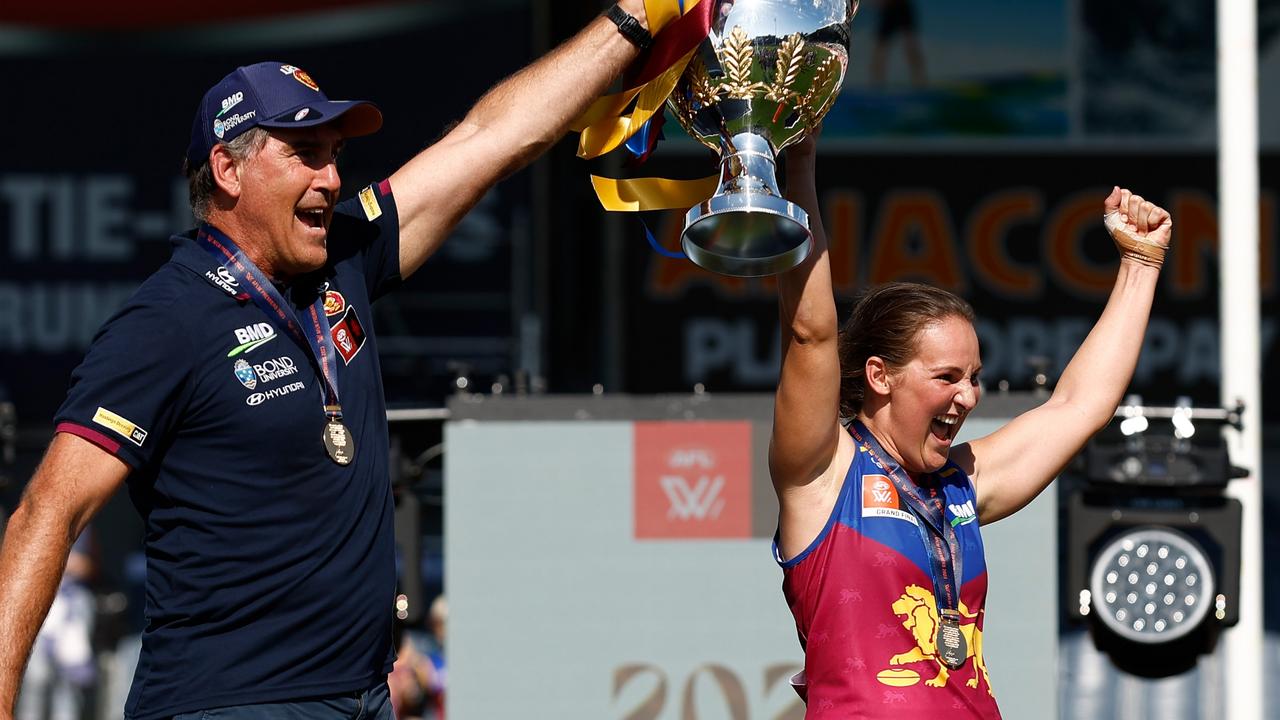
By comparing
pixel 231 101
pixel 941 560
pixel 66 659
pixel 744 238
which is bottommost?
pixel 66 659

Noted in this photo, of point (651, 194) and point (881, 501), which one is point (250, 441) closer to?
point (651, 194)

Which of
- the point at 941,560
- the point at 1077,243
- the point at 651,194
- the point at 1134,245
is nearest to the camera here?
the point at 941,560

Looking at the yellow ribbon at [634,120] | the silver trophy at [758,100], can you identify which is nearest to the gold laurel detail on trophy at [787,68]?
the silver trophy at [758,100]

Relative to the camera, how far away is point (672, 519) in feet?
15.3

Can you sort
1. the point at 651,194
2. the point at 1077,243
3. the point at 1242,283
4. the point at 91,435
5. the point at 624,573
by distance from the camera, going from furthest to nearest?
the point at 1077,243 → the point at 1242,283 → the point at 624,573 → the point at 651,194 → the point at 91,435

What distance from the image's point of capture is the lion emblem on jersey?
106 inches

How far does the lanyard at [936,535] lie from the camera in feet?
9.01

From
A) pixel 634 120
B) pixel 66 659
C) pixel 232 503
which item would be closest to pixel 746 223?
pixel 634 120

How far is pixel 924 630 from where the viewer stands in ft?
8.90

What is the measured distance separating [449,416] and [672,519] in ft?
2.14

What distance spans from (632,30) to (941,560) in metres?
0.94

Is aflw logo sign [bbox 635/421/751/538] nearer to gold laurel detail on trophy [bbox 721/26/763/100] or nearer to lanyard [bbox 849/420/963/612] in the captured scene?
lanyard [bbox 849/420/963/612]

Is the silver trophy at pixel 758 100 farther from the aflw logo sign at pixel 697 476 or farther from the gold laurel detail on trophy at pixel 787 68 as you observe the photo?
the aflw logo sign at pixel 697 476

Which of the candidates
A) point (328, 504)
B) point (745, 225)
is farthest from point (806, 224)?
point (328, 504)
